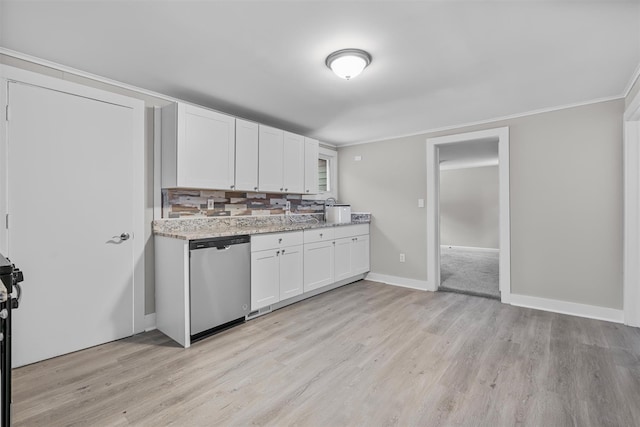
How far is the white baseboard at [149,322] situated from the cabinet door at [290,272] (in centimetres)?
125

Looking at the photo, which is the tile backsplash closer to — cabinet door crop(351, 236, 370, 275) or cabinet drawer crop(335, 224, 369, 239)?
cabinet drawer crop(335, 224, 369, 239)

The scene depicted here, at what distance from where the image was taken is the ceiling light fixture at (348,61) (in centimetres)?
214

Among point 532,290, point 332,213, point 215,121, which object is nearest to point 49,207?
point 215,121

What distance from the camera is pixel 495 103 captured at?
3.21m

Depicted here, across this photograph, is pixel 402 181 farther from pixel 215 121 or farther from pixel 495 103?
pixel 215 121

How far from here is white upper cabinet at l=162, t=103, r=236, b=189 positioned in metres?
Result: 2.79

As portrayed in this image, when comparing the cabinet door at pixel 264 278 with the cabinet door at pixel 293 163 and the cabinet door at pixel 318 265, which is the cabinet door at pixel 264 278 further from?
the cabinet door at pixel 293 163

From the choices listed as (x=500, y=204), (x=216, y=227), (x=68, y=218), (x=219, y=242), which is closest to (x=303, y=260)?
(x=216, y=227)

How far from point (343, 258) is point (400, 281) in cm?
96

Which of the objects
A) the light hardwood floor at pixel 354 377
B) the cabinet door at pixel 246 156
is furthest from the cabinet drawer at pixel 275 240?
the light hardwood floor at pixel 354 377

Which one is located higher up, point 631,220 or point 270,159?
point 270,159

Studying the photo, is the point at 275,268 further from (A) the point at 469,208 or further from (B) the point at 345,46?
(A) the point at 469,208

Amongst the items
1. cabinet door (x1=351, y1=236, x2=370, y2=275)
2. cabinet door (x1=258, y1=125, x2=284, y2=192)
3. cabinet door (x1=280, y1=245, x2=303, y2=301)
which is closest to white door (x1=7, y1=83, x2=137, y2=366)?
cabinet door (x1=258, y1=125, x2=284, y2=192)

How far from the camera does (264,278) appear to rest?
3166 mm
